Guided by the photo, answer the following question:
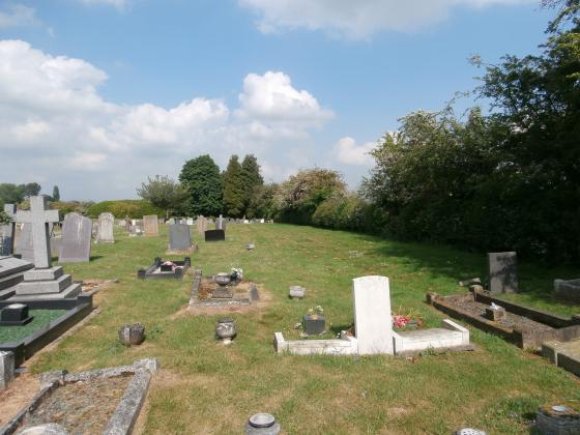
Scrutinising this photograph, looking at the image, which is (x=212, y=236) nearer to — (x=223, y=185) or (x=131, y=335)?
(x=131, y=335)

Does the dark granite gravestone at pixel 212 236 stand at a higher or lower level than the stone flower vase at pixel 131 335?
higher

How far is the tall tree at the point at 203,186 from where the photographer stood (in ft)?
237

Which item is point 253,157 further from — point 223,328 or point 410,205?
point 223,328

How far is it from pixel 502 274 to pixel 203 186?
66.4 meters

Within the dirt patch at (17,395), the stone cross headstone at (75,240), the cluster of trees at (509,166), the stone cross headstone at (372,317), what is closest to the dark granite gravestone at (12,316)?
the dirt patch at (17,395)

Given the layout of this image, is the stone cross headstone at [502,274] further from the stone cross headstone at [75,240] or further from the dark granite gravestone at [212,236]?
the dark granite gravestone at [212,236]

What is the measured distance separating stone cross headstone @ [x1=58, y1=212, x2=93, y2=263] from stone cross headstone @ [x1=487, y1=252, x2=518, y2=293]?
13.1m

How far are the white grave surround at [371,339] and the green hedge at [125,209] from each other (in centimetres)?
4396

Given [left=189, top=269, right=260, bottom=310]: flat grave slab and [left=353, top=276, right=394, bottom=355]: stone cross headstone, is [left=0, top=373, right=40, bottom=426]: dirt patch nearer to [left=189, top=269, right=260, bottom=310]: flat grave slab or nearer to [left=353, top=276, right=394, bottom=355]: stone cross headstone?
[left=189, top=269, right=260, bottom=310]: flat grave slab

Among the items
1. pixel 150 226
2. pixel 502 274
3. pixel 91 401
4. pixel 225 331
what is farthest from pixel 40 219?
pixel 150 226

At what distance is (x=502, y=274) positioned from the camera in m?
9.82

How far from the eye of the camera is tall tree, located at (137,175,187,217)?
48312mm

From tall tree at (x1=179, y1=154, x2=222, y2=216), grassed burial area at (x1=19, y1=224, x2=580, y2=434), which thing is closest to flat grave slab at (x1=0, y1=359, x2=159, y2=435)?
grassed burial area at (x1=19, y1=224, x2=580, y2=434)

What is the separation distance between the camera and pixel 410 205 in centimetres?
2214
